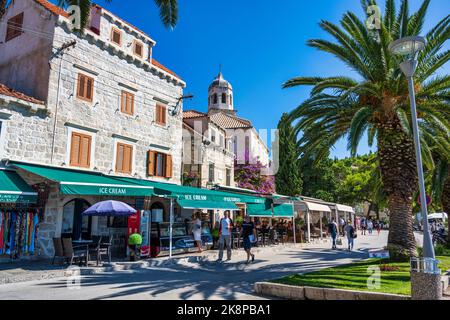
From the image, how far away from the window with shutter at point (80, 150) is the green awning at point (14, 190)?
2968mm

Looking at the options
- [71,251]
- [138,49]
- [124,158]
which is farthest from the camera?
[138,49]

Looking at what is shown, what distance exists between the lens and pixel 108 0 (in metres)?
12.3

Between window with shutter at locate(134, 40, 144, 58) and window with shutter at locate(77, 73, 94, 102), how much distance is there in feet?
14.2

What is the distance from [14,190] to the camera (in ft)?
37.3

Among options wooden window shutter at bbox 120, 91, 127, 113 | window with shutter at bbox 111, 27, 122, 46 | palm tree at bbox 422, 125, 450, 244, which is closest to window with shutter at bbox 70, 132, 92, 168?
wooden window shutter at bbox 120, 91, 127, 113

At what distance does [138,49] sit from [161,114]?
3.96m

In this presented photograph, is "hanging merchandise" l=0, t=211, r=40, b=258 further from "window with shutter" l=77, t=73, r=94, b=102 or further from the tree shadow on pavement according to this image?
"window with shutter" l=77, t=73, r=94, b=102

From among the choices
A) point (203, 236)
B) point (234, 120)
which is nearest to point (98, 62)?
point (203, 236)

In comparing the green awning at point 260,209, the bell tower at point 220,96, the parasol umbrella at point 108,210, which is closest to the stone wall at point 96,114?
the parasol umbrella at point 108,210

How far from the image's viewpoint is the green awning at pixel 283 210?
22453 millimetres

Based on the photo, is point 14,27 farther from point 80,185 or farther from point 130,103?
point 80,185

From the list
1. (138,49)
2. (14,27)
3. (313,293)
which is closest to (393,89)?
(313,293)

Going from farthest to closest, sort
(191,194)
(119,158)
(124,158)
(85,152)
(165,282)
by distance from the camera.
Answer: (124,158) < (119,158) < (85,152) < (191,194) < (165,282)

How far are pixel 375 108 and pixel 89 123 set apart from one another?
1244cm
